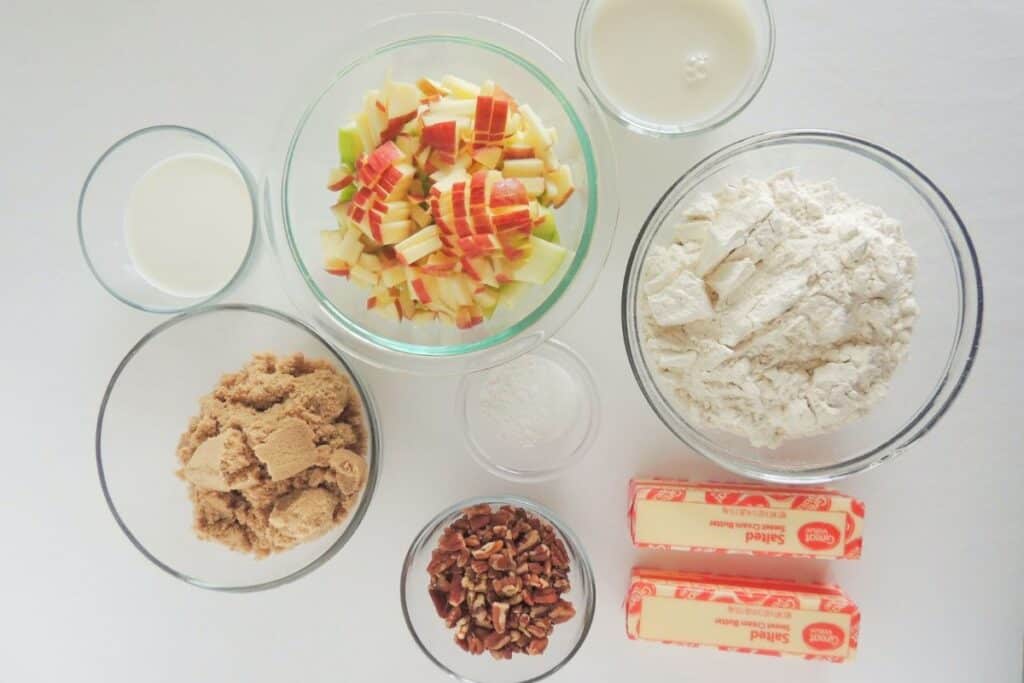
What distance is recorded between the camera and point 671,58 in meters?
1.17

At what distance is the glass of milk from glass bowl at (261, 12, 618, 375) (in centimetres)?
10

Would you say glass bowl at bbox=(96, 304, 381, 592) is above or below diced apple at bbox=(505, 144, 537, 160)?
below

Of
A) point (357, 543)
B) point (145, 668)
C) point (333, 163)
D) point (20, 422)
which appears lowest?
point (145, 668)

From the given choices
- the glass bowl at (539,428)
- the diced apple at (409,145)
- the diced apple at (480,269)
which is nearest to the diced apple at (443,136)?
the diced apple at (409,145)

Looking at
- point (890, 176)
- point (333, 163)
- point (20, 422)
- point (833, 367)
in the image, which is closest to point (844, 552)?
point (833, 367)

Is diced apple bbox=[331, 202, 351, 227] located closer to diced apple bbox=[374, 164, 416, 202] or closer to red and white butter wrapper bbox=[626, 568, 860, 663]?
diced apple bbox=[374, 164, 416, 202]

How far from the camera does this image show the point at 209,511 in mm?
1144

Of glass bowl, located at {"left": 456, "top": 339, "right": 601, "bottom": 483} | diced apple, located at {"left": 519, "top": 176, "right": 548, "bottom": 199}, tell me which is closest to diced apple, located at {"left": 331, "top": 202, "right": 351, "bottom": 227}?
diced apple, located at {"left": 519, "top": 176, "right": 548, "bottom": 199}

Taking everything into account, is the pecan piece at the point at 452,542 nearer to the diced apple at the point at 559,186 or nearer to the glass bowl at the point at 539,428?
the glass bowl at the point at 539,428

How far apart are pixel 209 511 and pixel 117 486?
0.66 ft

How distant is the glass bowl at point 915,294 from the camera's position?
1.08m

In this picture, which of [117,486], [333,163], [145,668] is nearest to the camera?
[333,163]

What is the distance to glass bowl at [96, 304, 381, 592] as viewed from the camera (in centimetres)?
120

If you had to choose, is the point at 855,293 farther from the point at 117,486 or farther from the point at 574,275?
the point at 117,486
